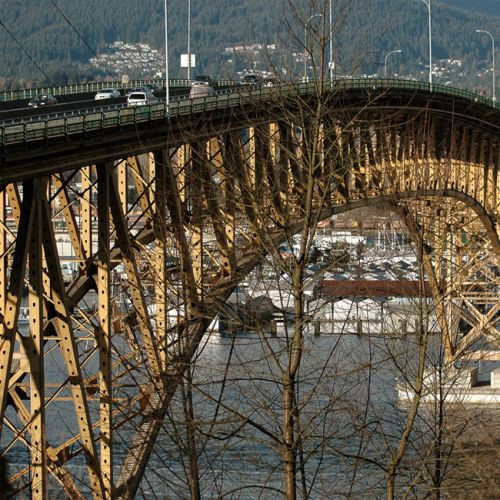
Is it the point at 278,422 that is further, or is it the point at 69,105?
the point at 69,105

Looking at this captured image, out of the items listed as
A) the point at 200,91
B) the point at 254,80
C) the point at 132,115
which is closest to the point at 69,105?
the point at 200,91

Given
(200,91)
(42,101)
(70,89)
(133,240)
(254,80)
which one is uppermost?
(254,80)

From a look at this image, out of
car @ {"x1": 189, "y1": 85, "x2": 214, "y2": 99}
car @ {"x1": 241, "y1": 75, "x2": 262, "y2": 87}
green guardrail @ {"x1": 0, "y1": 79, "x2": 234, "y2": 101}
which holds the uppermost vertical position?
car @ {"x1": 241, "y1": 75, "x2": 262, "y2": 87}

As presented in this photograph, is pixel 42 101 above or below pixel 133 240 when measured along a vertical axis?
below

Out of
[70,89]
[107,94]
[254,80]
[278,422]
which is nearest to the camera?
[278,422]

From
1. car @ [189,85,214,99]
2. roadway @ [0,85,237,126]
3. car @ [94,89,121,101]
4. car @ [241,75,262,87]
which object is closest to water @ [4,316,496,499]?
car @ [241,75,262,87]

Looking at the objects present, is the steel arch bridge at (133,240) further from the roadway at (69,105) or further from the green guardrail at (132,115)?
the roadway at (69,105)

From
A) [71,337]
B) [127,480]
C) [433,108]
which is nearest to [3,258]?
[71,337]

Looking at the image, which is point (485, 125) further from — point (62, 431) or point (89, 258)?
point (89, 258)

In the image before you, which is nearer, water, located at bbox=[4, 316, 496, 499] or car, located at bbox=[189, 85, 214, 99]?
water, located at bbox=[4, 316, 496, 499]

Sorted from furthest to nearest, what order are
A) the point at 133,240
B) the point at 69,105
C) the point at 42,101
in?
the point at 69,105, the point at 42,101, the point at 133,240

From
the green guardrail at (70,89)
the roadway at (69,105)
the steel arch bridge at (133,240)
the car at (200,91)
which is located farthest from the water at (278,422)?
the green guardrail at (70,89)

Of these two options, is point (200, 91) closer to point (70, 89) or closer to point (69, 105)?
point (69, 105)

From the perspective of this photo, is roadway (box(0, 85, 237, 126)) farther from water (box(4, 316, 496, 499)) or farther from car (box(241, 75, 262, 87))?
water (box(4, 316, 496, 499))
